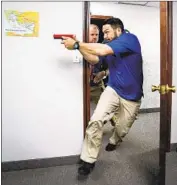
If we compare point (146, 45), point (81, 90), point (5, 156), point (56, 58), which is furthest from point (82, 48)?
point (5, 156)

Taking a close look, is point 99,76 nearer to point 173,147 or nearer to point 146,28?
point 146,28

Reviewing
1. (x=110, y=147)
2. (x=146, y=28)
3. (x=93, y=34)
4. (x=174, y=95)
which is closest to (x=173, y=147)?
(x=174, y=95)

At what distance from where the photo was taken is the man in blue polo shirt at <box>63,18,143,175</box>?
1461 mm

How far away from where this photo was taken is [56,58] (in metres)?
1.59

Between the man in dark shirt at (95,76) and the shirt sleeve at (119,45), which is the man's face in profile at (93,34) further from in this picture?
the shirt sleeve at (119,45)

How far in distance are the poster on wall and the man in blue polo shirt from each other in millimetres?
257

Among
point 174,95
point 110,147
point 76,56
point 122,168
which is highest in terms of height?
point 76,56

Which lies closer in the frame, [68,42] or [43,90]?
[68,42]

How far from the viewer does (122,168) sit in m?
1.66

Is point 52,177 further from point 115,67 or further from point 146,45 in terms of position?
point 146,45

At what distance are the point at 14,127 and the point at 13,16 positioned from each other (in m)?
0.81

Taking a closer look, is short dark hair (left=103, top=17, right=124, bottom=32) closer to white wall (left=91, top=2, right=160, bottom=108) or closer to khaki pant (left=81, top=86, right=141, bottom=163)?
white wall (left=91, top=2, right=160, bottom=108)

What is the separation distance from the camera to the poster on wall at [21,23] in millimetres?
1479

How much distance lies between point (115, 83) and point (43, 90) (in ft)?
1.79
